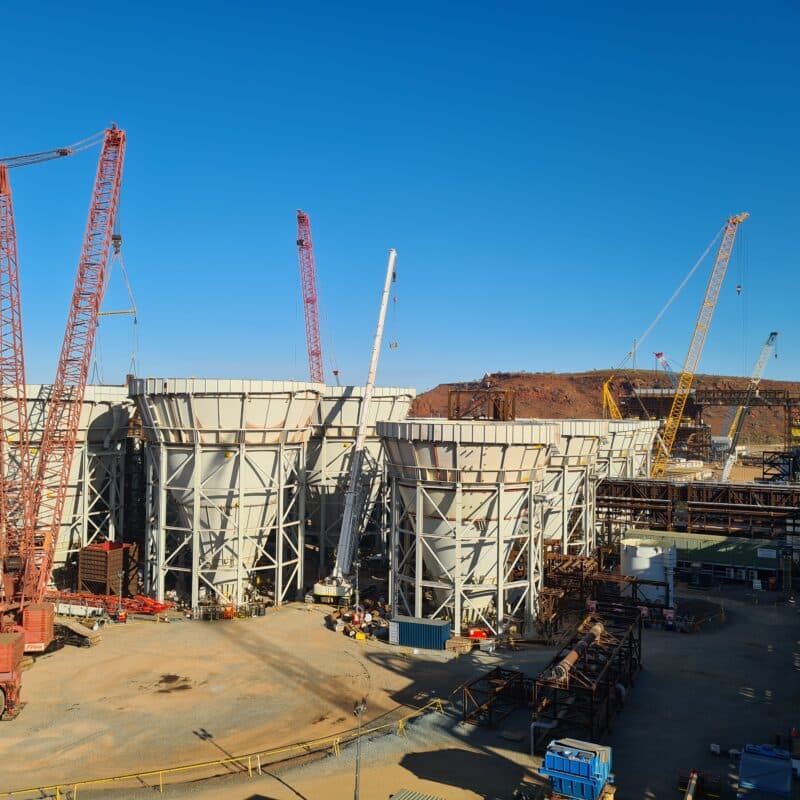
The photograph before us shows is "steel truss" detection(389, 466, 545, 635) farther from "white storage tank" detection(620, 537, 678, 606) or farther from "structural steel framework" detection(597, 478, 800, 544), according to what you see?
"structural steel framework" detection(597, 478, 800, 544)

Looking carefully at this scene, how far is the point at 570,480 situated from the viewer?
6028cm

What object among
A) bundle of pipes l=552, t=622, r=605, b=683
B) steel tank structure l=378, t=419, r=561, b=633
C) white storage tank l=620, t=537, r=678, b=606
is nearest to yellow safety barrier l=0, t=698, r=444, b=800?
bundle of pipes l=552, t=622, r=605, b=683

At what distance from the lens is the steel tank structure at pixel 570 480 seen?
58094 millimetres

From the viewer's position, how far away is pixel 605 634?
3744cm

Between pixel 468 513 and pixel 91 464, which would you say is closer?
pixel 468 513

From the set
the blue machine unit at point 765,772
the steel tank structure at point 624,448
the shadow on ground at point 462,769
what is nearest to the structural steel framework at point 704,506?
the steel tank structure at point 624,448

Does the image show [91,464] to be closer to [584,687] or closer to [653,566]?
[653,566]

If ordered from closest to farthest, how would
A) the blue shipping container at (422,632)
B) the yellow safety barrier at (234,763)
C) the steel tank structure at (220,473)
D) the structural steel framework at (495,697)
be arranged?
the yellow safety barrier at (234,763) < the structural steel framework at (495,697) < the blue shipping container at (422,632) < the steel tank structure at (220,473)

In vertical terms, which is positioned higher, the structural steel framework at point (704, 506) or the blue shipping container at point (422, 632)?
the structural steel framework at point (704, 506)

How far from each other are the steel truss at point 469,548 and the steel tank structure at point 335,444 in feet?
53.5

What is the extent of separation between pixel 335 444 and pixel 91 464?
20.5 m

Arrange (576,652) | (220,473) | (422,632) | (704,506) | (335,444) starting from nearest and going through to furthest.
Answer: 1. (576,652)
2. (422,632)
3. (220,473)
4. (335,444)
5. (704,506)

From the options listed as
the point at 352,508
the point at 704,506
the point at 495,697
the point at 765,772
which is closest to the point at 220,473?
the point at 352,508

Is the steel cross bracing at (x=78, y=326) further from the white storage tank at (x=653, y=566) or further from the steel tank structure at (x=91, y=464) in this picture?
the white storage tank at (x=653, y=566)
